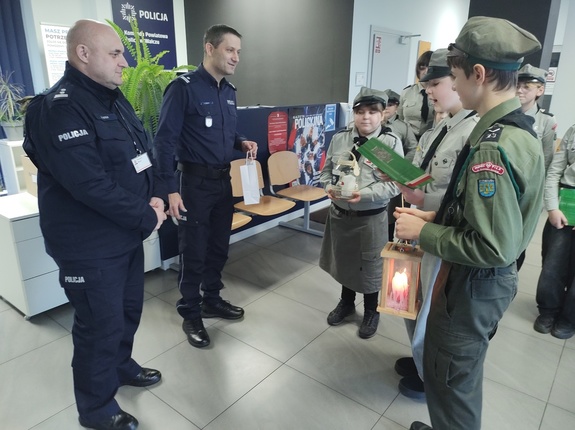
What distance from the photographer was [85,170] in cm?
142

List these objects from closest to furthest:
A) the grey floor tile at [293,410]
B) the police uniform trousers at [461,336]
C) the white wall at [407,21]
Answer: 1. the police uniform trousers at [461,336]
2. the grey floor tile at [293,410]
3. the white wall at [407,21]

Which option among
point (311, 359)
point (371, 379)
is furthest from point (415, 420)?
point (311, 359)

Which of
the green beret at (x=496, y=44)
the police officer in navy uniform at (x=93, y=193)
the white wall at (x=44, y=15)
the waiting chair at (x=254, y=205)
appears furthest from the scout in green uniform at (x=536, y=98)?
the white wall at (x=44, y=15)

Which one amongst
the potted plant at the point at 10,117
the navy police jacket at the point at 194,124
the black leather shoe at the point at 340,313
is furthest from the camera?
the potted plant at the point at 10,117

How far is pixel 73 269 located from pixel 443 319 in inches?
52.6

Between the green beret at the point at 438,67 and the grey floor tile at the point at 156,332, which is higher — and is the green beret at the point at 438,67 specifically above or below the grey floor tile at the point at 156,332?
above

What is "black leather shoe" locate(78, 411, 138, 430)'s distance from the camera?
67.7 inches

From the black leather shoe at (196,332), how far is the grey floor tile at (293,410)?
0.48 meters

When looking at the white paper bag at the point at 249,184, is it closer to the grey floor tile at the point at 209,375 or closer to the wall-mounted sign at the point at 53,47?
the grey floor tile at the point at 209,375

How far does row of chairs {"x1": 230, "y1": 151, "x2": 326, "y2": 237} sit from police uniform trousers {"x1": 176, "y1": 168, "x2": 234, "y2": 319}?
66 cm

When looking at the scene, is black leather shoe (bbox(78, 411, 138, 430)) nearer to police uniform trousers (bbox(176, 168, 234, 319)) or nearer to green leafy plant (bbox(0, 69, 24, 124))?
police uniform trousers (bbox(176, 168, 234, 319))

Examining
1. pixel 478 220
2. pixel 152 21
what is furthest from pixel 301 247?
pixel 152 21

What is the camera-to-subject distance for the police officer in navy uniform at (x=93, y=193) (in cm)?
143

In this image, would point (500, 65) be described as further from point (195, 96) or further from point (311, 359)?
point (311, 359)
